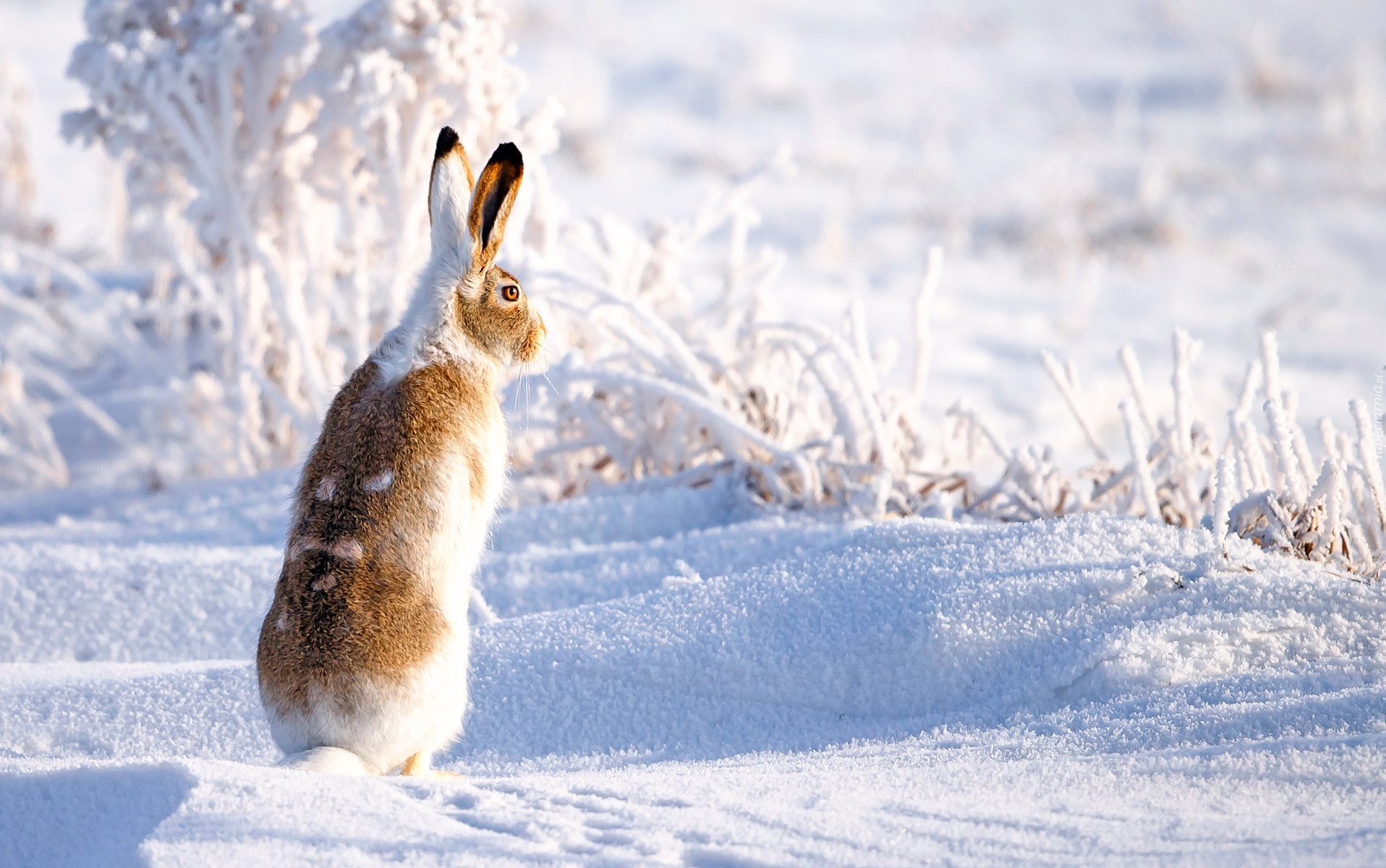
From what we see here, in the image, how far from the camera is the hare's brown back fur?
209 cm

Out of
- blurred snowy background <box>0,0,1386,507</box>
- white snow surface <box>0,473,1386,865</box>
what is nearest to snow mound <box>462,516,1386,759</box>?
white snow surface <box>0,473,1386,865</box>

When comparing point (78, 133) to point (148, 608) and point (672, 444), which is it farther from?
point (672, 444)

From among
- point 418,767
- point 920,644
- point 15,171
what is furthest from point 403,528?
point 15,171

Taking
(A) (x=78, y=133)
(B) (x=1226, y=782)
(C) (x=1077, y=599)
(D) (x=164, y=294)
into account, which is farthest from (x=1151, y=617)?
(D) (x=164, y=294)

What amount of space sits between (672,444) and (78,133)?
6.55ft

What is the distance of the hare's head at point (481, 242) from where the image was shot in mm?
2332

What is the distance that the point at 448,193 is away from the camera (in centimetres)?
238

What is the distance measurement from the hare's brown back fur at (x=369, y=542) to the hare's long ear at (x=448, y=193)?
0.26 metres

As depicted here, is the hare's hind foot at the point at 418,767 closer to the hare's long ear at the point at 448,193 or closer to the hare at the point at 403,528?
the hare at the point at 403,528

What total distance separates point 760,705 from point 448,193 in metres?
1.09

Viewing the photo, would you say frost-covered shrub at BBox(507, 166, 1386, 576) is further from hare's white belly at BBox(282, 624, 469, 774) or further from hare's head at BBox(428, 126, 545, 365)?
hare's white belly at BBox(282, 624, 469, 774)

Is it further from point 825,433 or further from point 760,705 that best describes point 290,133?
point 760,705

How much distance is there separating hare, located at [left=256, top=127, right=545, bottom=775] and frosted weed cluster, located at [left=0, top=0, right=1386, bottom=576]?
1209 millimetres

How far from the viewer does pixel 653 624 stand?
2.81m
